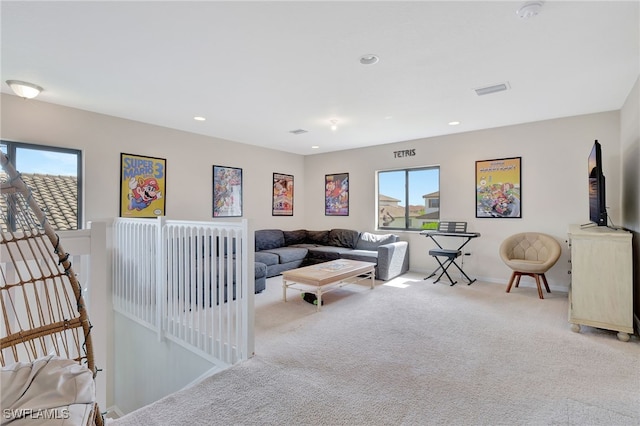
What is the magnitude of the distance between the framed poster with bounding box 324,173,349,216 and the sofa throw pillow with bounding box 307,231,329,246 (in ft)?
1.74

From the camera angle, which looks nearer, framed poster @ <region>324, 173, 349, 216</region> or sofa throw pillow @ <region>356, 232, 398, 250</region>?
sofa throw pillow @ <region>356, 232, 398, 250</region>

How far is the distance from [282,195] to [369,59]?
4548 mm

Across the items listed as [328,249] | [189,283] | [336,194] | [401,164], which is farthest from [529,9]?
[336,194]

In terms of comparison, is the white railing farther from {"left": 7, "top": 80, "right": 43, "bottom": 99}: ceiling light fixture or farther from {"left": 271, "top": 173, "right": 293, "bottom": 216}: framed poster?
{"left": 271, "top": 173, "right": 293, "bottom": 216}: framed poster

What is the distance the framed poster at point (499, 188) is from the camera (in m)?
4.86

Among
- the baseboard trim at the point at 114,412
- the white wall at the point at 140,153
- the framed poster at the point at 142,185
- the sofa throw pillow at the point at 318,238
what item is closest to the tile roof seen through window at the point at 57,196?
the white wall at the point at 140,153

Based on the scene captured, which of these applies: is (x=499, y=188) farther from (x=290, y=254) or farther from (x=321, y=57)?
(x=321, y=57)

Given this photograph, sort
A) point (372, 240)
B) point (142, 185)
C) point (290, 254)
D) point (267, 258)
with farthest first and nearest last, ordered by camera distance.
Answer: point (372, 240) < point (290, 254) < point (267, 258) < point (142, 185)

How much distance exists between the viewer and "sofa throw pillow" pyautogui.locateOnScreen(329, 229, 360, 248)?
6.30m

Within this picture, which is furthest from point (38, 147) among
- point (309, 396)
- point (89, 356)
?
point (309, 396)

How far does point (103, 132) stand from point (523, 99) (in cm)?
540

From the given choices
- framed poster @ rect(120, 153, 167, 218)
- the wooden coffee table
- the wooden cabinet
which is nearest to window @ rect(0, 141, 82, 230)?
framed poster @ rect(120, 153, 167, 218)

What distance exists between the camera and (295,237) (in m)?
6.89

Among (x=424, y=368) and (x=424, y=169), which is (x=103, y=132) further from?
(x=424, y=169)
